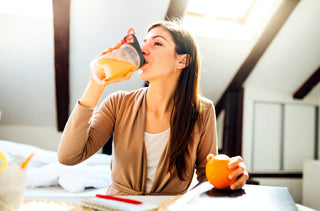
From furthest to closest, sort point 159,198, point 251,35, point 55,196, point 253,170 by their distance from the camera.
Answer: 1. point 253,170
2. point 251,35
3. point 55,196
4. point 159,198

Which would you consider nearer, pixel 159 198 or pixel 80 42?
pixel 159 198

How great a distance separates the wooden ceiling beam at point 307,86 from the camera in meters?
3.51

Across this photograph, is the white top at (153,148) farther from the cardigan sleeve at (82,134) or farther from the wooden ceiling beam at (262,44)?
the wooden ceiling beam at (262,44)

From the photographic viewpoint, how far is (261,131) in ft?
12.3

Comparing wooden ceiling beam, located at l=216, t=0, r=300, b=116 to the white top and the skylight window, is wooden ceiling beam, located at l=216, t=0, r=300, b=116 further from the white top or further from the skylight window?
the white top

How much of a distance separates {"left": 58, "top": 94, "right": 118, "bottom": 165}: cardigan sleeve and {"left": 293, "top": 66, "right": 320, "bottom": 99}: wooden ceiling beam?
3103 mm

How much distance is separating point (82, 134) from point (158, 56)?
0.42 meters

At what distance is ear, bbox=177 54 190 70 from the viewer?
1.24 m

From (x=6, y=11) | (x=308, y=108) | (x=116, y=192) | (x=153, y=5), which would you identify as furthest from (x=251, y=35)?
(x=116, y=192)

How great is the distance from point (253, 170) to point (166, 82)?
2.86 m

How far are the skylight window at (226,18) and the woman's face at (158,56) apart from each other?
179cm

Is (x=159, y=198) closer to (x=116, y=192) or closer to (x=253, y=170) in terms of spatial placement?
(x=116, y=192)

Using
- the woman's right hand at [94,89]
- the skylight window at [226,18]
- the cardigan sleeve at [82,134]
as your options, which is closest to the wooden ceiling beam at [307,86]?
the skylight window at [226,18]

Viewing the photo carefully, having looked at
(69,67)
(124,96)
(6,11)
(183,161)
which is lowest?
(183,161)
